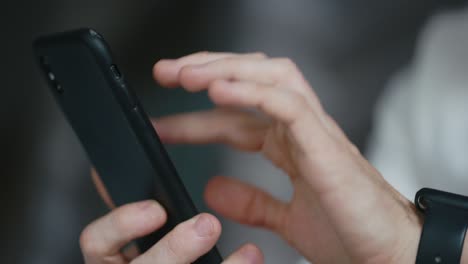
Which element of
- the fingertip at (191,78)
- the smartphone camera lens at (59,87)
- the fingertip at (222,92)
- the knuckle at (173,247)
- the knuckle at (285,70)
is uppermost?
the smartphone camera lens at (59,87)

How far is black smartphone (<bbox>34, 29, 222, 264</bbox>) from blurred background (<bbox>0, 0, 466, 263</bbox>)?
12 centimetres

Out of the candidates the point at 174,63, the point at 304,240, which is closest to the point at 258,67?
the point at 174,63

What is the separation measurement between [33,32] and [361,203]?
386 mm

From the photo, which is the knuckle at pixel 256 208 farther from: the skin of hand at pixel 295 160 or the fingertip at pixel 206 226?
the fingertip at pixel 206 226

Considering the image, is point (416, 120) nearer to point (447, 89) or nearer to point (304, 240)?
point (447, 89)

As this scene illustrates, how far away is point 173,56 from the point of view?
1.77 ft

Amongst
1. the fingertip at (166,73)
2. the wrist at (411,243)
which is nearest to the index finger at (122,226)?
the fingertip at (166,73)

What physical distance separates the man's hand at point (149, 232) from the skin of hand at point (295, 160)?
0.25ft

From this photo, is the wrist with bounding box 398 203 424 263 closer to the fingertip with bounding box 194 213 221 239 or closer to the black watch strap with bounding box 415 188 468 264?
the black watch strap with bounding box 415 188 468 264

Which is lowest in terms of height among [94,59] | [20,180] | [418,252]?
[418,252]

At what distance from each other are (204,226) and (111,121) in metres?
0.11

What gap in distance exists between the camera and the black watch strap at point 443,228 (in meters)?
0.38

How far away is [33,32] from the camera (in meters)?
0.50

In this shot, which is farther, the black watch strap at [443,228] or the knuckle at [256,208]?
the knuckle at [256,208]
